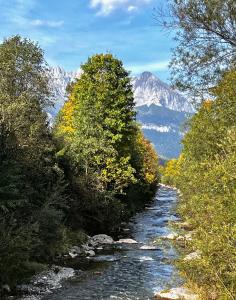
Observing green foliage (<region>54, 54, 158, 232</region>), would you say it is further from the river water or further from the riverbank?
the river water

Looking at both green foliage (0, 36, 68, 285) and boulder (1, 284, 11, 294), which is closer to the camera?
boulder (1, 284, 11, 294)

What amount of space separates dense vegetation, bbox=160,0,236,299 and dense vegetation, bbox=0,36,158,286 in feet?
31.8

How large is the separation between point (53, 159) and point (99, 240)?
9974 millimetres

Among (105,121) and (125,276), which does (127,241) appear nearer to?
(125,276)

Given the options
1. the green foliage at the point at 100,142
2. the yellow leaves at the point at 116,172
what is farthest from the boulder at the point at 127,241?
the yellow leaves at the point at 116,172

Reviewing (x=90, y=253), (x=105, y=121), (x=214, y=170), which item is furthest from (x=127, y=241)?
(x=214, y=170)

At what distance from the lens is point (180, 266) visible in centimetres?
1731

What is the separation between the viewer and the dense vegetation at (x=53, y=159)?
2459 cm

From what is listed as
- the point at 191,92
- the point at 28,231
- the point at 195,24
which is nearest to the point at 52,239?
the point at 28,231

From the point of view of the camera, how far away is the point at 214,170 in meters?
13.8

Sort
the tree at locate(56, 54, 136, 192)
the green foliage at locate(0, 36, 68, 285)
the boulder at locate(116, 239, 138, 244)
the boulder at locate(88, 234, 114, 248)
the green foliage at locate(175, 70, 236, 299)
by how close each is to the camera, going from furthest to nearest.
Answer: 1. the tree at locate(56, 54, 136, 192)
2. the boulder at locate(116, 239, 138, 244)
3. the boulder at locate(88, 234, 114, 248)
4. the green foliage at locate(0, 36, 68, 285)
5. the green foliage at locate(175, 70, 236, 299)

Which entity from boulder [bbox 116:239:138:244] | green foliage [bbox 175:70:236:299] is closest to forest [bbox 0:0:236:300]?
green foliage [bbox 175:70:236:299]

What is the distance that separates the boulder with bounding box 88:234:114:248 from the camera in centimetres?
4136

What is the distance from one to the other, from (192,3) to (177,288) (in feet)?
46.0
